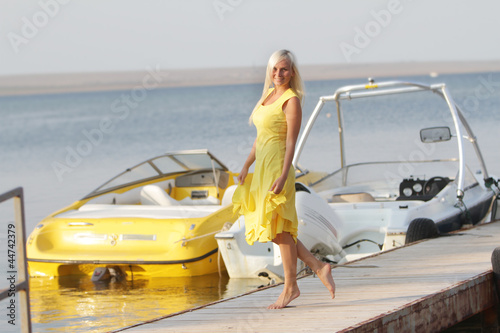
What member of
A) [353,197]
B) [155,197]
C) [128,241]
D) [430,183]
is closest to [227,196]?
[155,197]

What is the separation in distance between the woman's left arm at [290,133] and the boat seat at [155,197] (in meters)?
6.77

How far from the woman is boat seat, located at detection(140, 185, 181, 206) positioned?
6524mm

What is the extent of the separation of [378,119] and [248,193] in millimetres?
38083

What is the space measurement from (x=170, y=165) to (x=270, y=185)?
809cm

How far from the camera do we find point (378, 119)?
141 feet

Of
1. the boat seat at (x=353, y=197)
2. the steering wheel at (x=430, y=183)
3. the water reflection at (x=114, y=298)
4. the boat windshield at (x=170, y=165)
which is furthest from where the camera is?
the boat windshield at (x=170, y=165)

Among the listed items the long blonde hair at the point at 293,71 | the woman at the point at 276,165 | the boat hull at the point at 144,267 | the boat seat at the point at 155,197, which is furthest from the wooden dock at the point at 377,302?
the boat seat at the point at 155,197

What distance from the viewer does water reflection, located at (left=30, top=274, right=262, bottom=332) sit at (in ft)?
27.3

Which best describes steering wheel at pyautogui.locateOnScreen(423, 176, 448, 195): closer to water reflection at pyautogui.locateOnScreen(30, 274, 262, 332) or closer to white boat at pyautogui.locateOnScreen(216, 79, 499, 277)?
white boat at pyautogui.locateOnScreen(216, 79, 499, 277)

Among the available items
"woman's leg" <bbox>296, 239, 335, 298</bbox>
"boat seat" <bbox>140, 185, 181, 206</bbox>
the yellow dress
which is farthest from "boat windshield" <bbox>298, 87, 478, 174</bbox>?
the yellow dress

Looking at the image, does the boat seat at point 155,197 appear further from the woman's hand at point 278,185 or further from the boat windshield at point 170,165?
the woman's hand at point 278,185

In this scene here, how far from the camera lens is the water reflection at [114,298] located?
8320 millimetres

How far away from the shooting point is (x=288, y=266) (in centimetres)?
571

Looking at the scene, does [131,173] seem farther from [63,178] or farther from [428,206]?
[63,178]
